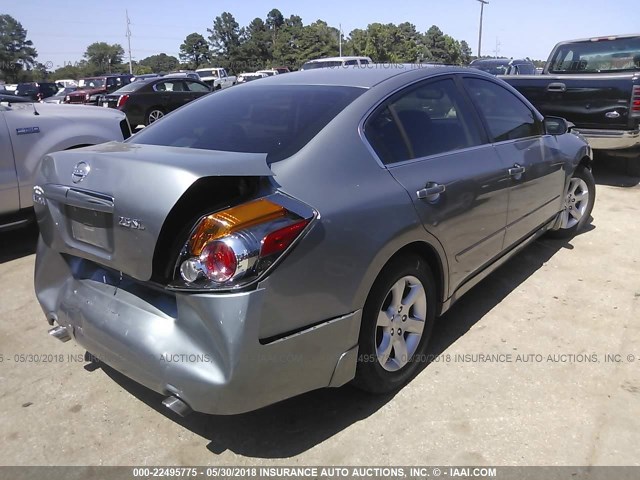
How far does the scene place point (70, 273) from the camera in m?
2.59

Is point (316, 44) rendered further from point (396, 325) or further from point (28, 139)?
point (396, 325)

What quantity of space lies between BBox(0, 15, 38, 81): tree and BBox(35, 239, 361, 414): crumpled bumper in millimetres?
80572

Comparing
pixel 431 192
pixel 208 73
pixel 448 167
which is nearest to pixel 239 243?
pixel 431 192

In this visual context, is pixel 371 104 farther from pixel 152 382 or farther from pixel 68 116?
pixel 68 116

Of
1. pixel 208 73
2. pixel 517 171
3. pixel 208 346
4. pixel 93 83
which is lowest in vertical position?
pixel 208 346

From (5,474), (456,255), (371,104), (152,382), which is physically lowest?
(5,474)

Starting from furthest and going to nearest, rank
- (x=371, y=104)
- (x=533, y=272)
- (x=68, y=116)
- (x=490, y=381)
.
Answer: (x=68, y=116)
(x=533, y=272)
(x=490, y=381)
(x=371, y=104)

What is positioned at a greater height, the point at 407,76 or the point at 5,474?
the point at 407,76

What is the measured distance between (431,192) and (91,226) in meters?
1.60

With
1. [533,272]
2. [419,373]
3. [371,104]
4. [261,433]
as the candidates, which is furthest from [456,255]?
[533,272]

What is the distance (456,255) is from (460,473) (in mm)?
1163

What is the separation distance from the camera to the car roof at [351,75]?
2.90m

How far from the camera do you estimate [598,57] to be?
27.3 ft

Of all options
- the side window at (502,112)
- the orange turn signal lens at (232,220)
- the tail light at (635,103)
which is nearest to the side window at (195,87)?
the tail light at (635,103)
